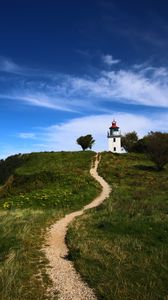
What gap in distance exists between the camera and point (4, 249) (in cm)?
1268

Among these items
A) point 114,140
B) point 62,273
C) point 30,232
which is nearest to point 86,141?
point 114,140

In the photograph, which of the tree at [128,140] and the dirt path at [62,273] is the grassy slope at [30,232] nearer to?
the dirt path at [62,273]

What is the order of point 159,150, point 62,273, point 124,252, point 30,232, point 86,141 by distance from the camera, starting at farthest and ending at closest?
point 86,141 → point 159,150 → point 30,232 → point 124,252 → point 62,273

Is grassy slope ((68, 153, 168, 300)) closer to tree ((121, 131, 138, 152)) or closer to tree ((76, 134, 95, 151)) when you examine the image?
tree ((76, 134, 95, 151))

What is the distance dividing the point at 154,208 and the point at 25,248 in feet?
39.1

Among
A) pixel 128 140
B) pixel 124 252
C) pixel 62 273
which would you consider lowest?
pixel 62 273

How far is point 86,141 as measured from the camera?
85.9m

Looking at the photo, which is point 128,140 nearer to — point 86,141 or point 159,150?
point 86,141

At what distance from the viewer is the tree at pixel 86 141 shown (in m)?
86.1

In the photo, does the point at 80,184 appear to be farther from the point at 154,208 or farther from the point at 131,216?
the point at 131,216

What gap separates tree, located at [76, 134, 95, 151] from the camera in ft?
282

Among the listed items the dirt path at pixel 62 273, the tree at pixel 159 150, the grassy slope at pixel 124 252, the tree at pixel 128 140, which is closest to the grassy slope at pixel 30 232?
the dirt path at pixel 62 273

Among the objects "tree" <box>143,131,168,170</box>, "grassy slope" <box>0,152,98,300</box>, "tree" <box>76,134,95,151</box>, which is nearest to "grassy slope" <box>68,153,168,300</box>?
"grassy slope" <box>0,152,98,300</box>

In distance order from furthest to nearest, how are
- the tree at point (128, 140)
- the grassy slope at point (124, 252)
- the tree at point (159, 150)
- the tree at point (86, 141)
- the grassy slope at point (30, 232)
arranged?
the tree at point (128, 140) < the tree at point (86, 141) < the tree at point (159, 150) < the grassy slope at point (30, 232) < the grassy slope at point (124, 252)
